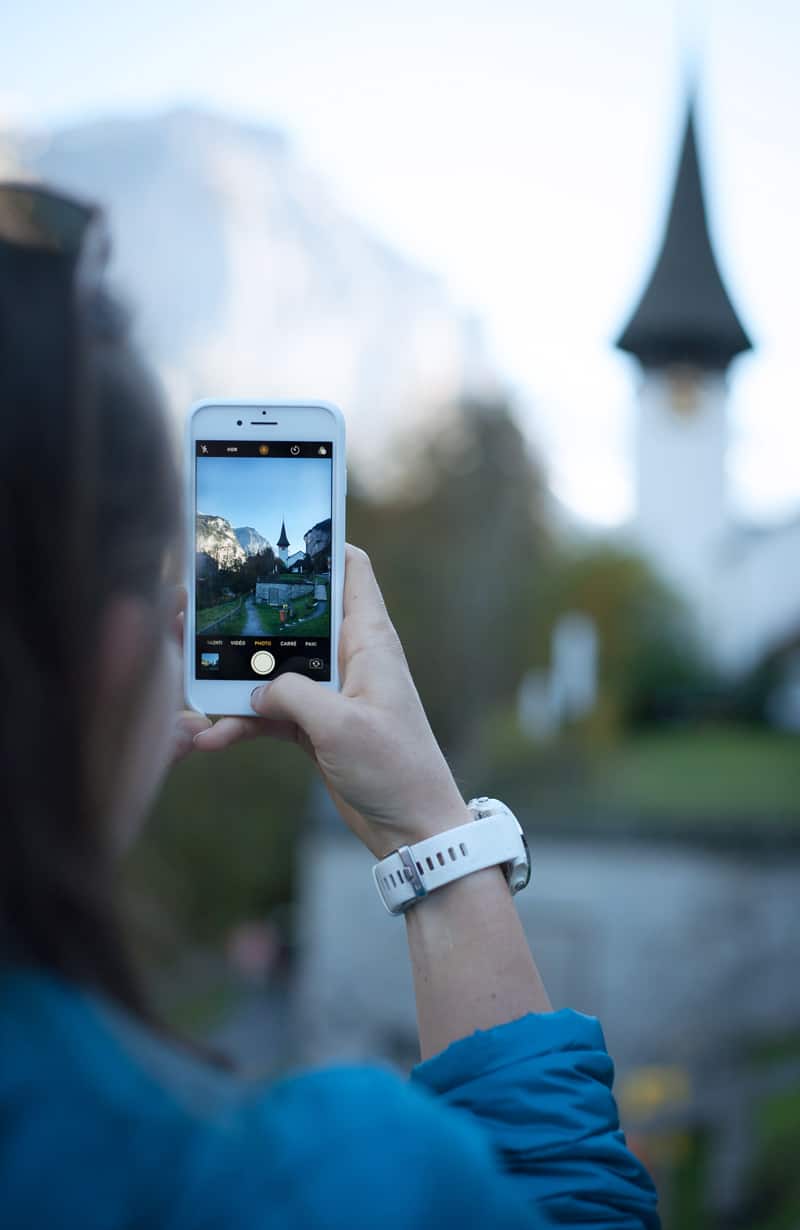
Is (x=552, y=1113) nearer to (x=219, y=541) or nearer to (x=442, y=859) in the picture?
(x=442, y=859)

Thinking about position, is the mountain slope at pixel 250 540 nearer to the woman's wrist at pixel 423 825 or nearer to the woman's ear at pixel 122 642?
the woman's wrist at pixel 423 825

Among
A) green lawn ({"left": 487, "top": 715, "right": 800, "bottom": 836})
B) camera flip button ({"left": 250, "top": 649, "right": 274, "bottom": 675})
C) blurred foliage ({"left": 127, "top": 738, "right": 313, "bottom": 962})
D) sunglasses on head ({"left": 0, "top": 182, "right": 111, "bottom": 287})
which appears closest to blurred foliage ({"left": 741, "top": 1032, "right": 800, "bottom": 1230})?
green lawn ({"left": 487, "top": 715, "right": 800, "bottom": 836})

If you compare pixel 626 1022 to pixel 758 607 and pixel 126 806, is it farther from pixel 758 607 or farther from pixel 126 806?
pixel 758 607

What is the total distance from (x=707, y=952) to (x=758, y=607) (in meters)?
13.9

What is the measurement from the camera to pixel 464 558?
17.4 m

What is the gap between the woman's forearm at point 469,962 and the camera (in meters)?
0.83

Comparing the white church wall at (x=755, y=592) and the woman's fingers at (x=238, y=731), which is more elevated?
the woman's fingers at (x=238, y=731)

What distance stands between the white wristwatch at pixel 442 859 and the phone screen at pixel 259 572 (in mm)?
184

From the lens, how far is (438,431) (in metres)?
18.6

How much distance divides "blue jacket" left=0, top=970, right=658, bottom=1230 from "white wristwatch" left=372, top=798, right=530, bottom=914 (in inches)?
12.5

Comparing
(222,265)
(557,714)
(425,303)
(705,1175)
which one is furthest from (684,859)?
(425,303)

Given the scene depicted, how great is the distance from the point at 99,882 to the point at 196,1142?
0.10 m

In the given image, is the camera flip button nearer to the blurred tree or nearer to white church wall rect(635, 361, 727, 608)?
the blurred tree

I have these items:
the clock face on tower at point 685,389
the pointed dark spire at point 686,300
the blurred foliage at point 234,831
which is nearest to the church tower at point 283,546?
the blurred foliage at point 234,831
